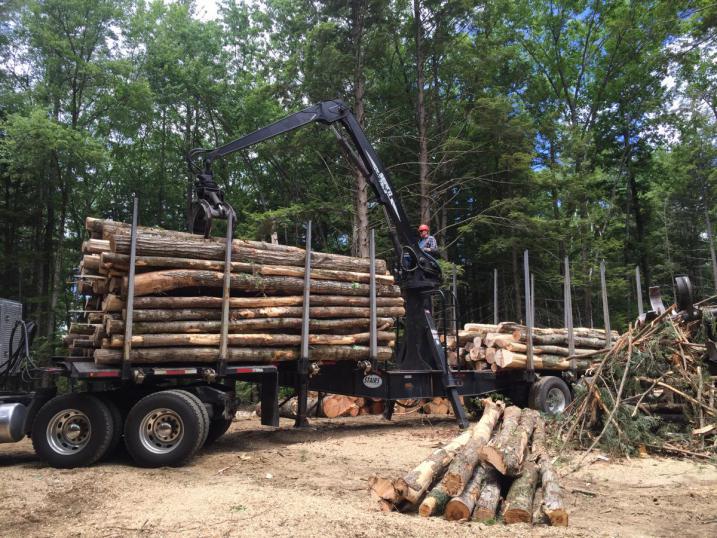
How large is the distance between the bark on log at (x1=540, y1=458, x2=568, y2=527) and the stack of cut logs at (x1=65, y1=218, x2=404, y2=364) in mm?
4358

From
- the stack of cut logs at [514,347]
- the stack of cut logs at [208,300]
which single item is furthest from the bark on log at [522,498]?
the stack of cut logs at [514,347]

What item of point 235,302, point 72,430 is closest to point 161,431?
point 72,430

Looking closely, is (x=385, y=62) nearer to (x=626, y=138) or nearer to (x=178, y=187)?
(x=178, y=187)

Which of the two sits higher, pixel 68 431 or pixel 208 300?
pixel 208 300

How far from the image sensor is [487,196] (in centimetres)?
2545

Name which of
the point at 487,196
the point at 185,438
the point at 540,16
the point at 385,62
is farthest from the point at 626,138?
the point at 185,438

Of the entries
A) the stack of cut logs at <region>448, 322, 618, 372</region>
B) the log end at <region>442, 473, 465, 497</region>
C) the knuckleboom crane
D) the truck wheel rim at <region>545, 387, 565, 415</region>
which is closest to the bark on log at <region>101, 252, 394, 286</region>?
the knuckleboom crane

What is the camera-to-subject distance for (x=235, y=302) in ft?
27.1

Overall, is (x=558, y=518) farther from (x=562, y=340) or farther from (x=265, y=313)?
(x=562, y=340)

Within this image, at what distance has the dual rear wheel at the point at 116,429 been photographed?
22.7 ft

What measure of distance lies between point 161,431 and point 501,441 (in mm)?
4166

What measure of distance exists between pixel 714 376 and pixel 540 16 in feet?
83.9

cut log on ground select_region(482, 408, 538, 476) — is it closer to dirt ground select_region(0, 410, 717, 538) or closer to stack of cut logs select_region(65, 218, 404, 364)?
dirt ground select_region(0, 410, 717, 538)

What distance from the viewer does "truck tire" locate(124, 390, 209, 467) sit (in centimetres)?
700
